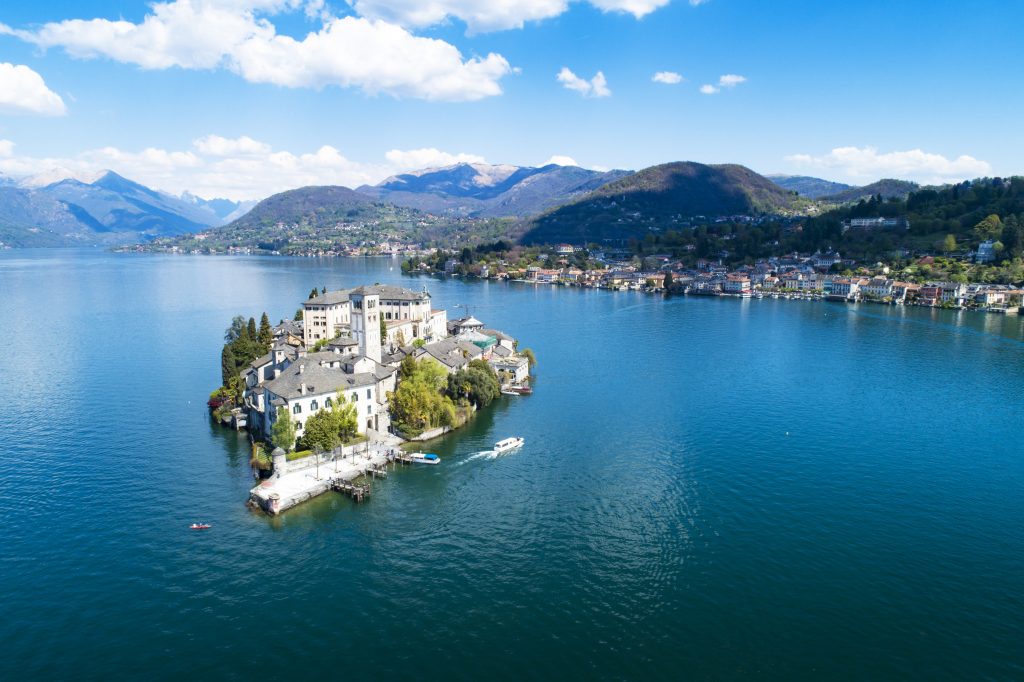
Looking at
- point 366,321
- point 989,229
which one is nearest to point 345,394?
point 366,321

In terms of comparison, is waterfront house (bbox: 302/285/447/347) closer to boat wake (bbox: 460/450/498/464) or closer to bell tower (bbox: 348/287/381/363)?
bell tower (bbox: 348/287/381/363)

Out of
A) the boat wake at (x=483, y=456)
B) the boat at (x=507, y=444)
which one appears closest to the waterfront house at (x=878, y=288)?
the boat at (x=507, y=444)

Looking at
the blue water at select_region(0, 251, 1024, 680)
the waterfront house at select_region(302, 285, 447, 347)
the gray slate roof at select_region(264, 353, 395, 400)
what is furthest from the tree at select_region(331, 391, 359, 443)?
the waterfront house at select_region(302, 285, 447, 347)

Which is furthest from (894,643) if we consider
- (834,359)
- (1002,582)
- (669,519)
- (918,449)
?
(834,359)

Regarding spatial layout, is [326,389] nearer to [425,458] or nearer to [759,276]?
[425,458]

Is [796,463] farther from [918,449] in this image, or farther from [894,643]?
[894,643]

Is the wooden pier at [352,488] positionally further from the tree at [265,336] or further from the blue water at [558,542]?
the tree at [265,336]
